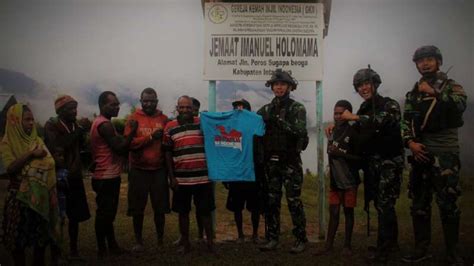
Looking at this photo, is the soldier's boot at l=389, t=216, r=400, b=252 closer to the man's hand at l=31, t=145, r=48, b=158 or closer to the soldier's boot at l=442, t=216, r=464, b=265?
the soldier's boot at l=442, t=216, r=464, b=265

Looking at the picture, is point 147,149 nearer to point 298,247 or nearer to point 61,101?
point 61,101

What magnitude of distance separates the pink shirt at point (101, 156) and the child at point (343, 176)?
2583mm

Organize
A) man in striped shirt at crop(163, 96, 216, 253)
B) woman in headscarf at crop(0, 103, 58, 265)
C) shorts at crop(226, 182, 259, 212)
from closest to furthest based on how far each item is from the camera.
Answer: woman in headscarf at crop(0, 103, 58, 265)
man in striped shirt at crop(163, 96, 216, 253)
shorts at crop(226, 182, 259, 212)

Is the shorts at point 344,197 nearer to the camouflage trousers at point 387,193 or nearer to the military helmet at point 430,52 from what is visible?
the camouflage trousers at point 387,193

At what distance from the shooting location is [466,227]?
666cm

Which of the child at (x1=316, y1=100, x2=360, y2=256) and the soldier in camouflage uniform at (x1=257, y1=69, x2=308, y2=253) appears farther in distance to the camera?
the soldier in camouflage uniform at (x1=257, y1=69, x2=308, y2=253)

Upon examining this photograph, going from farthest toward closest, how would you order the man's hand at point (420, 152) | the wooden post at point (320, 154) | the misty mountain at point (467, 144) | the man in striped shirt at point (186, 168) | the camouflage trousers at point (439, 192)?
the misty mountain at point (467, 144)
the wooden post at point (320, 154)
the man in striped shirt at point (186, 168)
the man's hand at point (420, 152)
the camouflage trousers at point (439, 192)

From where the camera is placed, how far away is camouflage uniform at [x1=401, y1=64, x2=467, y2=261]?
4227 mm

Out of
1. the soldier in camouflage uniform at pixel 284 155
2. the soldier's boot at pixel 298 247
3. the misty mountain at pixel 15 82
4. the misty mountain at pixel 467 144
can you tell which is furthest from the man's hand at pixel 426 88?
the misty mountain at pixel 15 82

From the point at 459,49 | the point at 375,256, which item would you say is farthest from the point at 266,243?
the point at 459,49

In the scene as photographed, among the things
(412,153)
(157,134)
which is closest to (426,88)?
(412,153)

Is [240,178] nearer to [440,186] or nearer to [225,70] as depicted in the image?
[225,70]

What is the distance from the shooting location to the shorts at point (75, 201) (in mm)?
4660

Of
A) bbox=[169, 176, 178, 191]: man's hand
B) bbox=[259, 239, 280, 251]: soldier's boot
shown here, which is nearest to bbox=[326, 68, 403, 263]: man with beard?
bbox=[259, 239, 280, 251]: soldier's boot
